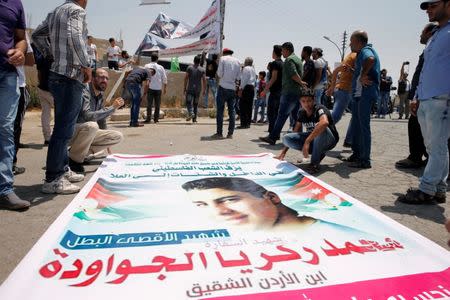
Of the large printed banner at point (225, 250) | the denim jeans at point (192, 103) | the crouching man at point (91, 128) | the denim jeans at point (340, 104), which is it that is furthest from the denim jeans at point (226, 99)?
the large printed banner at point (225, 250)

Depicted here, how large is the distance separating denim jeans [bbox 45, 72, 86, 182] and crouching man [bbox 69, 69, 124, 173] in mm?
614

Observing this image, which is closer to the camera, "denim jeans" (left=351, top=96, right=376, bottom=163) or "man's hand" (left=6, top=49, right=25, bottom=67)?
"man's hand" (left=6, top=49, right=25, bottom=67)

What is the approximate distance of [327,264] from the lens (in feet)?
5.67

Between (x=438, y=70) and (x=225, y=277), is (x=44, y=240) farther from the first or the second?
(x=438, y=70)

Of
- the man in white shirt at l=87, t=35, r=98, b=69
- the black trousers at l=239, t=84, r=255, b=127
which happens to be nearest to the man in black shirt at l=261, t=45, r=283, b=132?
the black trousers at l=239, t=84, r=255, b=127

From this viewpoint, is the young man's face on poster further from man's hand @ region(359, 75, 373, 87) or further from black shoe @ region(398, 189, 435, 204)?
man's hand @ region(359, 75, 373, 87)

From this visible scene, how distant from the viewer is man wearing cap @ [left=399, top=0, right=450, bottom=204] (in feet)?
9.56

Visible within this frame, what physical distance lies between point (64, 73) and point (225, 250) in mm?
2156

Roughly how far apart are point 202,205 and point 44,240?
3.35ft

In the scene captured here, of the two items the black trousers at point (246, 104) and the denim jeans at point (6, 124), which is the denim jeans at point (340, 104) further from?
the denim jeans at point (6, 124)

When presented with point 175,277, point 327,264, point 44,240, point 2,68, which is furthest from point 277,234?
point 2,68

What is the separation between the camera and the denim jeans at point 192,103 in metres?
9.45

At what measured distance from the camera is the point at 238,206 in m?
2.48

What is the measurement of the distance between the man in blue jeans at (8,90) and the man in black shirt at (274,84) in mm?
4845
